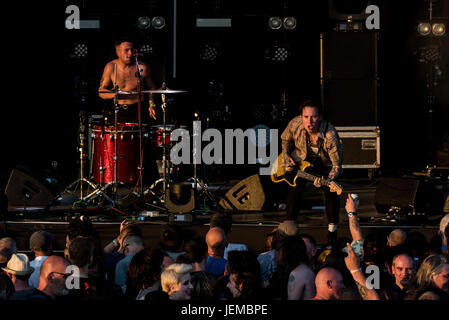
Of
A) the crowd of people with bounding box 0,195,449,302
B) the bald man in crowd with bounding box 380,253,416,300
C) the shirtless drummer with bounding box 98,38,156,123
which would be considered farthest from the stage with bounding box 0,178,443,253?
the bald man in crowd with bounding box 380,253,416,300

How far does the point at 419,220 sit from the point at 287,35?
613 cm

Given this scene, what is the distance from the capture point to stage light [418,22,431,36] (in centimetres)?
1489

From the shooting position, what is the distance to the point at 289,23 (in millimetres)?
15078

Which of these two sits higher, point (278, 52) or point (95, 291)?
point (278, 52)

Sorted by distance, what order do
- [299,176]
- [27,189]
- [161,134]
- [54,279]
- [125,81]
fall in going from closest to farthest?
[54,279], [299,176], [27,189], [161,134], [125,81]

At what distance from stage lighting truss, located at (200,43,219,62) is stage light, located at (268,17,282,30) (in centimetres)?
124

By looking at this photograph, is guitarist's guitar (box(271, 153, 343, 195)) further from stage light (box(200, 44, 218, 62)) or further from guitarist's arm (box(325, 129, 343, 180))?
stage light (box(200, 44, 218, 62))

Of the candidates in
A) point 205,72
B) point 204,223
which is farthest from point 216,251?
point 205,72

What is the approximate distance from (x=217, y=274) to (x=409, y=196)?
5.09 meters

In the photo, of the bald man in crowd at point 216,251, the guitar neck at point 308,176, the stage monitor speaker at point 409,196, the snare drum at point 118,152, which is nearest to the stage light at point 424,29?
the stage monitor speaker at point 409,196

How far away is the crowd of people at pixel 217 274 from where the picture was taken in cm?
539

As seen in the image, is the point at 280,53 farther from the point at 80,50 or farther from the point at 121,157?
the point at 121,157

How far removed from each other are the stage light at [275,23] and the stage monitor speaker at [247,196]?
167 inches

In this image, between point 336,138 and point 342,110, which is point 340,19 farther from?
point 336,138
